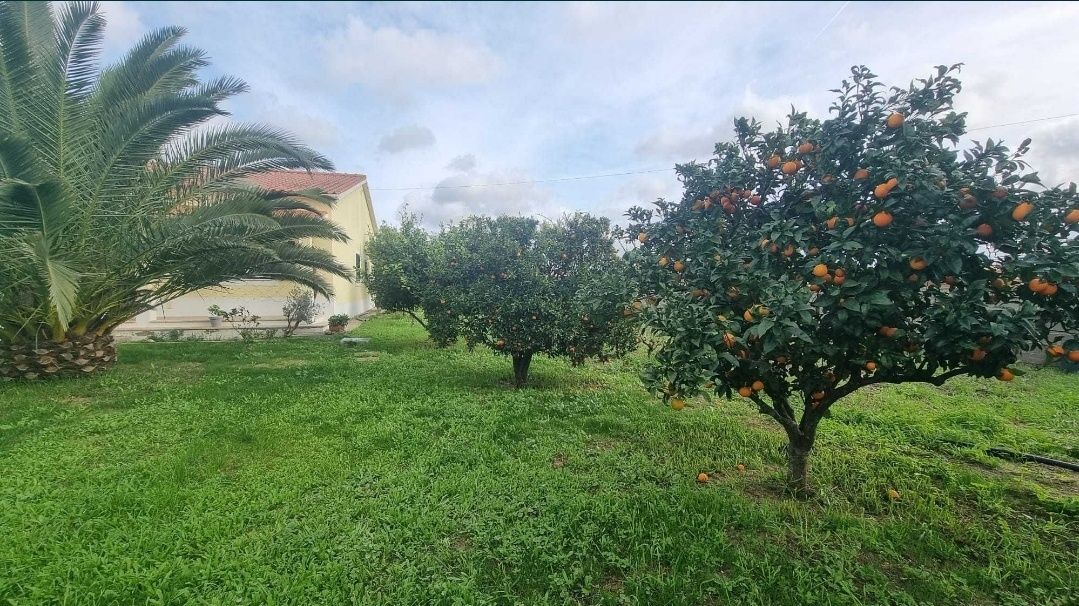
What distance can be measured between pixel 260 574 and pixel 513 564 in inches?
50.5

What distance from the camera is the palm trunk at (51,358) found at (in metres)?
6.71

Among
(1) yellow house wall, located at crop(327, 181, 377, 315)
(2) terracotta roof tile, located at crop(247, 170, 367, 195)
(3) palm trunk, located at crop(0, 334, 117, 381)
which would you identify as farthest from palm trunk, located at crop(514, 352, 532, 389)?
(2) terracotta roof tile, located at crop(247, 170, 367, 195)

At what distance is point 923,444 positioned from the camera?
4574 mm

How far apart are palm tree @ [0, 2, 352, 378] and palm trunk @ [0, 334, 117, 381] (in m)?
0.01

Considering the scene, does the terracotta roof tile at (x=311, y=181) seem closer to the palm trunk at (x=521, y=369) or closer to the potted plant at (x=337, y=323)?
the potted plant at (x=337, y=323)

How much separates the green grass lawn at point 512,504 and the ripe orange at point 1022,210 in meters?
1.81

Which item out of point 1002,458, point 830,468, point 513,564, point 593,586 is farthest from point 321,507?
point 1002,458

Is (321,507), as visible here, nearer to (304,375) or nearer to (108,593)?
(108,593)

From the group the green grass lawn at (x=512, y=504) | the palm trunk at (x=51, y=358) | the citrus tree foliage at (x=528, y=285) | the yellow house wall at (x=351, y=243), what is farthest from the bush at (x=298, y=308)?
the citrus tree foliage at (x=528, y=285)

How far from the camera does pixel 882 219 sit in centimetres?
252

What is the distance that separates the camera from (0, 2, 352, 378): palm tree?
5848mm

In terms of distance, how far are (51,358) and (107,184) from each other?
2640 millimetres

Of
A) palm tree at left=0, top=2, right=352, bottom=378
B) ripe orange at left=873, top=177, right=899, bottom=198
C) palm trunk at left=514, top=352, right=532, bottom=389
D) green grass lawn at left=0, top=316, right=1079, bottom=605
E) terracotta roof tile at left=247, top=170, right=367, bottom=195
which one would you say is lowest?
green grass lawn at left=0, top=316, right=1079, bottom=605

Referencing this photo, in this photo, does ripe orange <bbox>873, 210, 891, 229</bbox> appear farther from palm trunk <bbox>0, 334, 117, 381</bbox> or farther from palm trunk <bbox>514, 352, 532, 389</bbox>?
palm trunk <bbox>0, 334, 117, 381</bbox>
